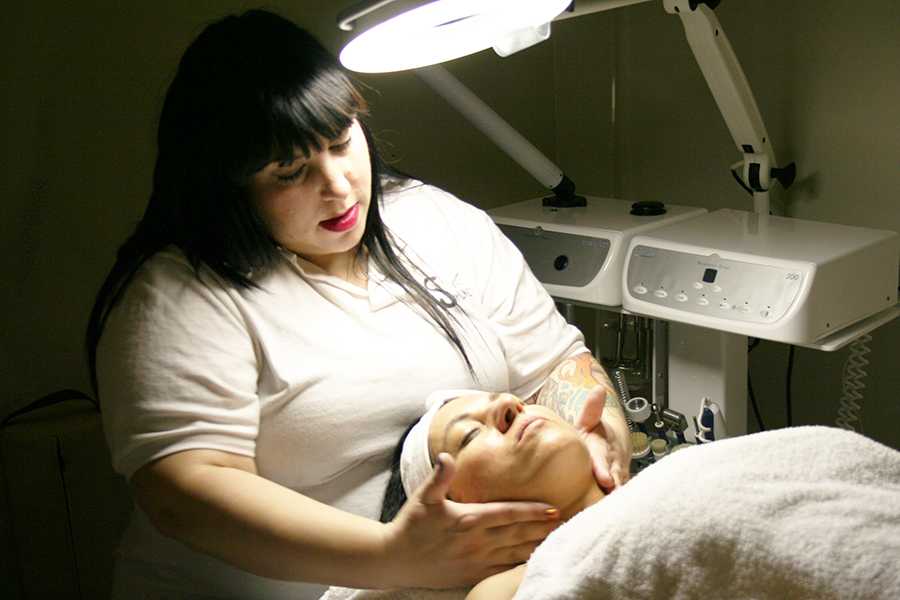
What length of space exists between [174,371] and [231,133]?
327 mm

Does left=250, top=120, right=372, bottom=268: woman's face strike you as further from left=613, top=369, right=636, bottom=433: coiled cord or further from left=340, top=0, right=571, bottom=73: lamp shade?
left=613, top=369, right=636, bottom=433: coiled cord

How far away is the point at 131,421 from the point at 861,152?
5.01ft

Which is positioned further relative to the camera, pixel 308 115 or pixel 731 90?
pixel 731 90

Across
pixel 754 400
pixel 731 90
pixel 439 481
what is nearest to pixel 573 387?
pixel 439 481

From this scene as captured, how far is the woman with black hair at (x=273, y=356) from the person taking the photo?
132 centimetres

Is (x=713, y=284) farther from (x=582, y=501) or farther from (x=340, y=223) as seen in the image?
(x=340, y=223)

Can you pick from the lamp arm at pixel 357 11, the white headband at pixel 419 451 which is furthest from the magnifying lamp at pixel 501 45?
the white headband at pixel 419 451

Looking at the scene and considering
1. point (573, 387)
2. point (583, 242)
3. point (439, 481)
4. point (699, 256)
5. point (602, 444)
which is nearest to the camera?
point (439, 481)

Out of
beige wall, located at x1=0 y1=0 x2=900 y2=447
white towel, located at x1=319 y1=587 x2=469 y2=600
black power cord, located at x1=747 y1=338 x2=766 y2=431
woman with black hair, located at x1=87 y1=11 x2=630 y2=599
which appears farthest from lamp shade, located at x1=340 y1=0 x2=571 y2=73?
black power cord, located at x1=747 y1=338 x2=766 y2=431

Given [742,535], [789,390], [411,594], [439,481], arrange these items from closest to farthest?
1. [742,535]
2. [439,481]
3. [411,594]
4. [789,390]

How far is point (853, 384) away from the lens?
213 centimetres

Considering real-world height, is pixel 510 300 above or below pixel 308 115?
below

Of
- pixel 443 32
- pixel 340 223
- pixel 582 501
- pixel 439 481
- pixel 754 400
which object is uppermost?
pixel 443 32

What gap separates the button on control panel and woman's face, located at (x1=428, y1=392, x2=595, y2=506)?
46 cm
